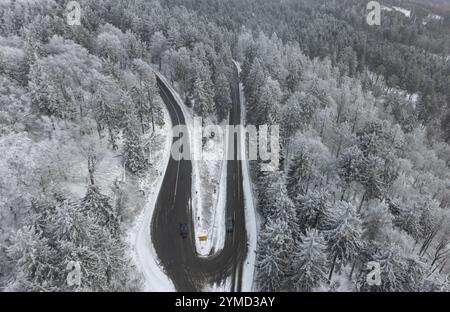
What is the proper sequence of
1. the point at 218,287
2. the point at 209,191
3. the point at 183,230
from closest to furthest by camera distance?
the point at 218,287 → the point at 183,230 → the point at 209,191

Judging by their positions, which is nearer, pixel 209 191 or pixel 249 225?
pixel 249 225

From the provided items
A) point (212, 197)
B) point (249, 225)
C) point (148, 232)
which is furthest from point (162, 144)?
point (249, 225)

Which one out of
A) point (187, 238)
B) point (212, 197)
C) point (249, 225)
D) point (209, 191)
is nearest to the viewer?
point (187, 238)

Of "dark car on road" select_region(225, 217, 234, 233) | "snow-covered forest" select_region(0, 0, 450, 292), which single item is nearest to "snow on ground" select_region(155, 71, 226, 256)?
"dark car on road" select_region(225, 217, 234, 233)

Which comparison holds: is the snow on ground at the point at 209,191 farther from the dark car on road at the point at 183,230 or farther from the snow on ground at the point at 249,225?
the snow on ground at the point at 249,225

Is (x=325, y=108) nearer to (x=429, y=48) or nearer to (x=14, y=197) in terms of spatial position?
(x=14, y=197)

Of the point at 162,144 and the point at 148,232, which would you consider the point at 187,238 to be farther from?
the point at 162,144

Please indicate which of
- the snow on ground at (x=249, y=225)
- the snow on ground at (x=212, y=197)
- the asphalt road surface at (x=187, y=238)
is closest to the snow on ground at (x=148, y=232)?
the asphalt road surface at (x=187, y=238)

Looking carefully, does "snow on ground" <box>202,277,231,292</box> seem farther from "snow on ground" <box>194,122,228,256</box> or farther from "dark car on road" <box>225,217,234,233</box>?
"dark car on road" <box>225,217,234,233</box>
